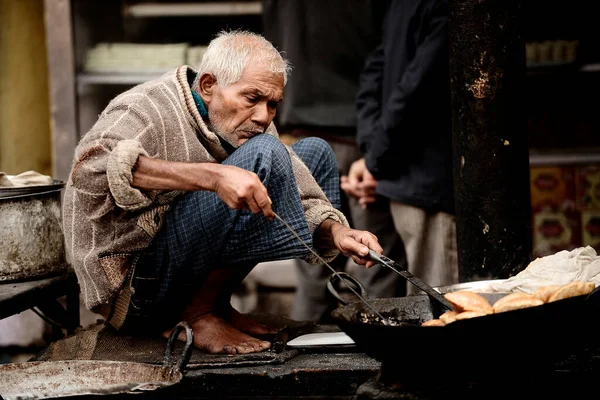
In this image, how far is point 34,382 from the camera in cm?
314

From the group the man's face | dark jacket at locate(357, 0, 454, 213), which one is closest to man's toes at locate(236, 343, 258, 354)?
the man's face

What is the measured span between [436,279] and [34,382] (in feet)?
7.08

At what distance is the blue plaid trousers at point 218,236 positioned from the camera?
3.19 meters

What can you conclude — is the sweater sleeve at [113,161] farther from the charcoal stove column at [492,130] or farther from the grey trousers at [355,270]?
the grey trousers at [355,270]

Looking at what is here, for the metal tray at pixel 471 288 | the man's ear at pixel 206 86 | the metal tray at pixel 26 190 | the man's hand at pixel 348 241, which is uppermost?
the man's ear at pixel 206 86

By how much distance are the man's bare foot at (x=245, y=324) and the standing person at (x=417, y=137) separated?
46.3 inches

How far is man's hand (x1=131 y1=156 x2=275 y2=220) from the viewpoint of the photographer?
9.37 feet

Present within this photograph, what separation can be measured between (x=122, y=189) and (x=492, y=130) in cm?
157

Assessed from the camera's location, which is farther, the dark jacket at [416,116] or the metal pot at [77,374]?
the dark jacket at [416,116]

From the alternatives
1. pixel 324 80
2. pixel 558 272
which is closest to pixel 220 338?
pixel 558 272

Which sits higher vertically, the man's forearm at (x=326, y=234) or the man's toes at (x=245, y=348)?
the man's forearm at (x=326, y=234)

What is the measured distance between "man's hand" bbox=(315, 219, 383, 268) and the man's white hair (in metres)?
0.65

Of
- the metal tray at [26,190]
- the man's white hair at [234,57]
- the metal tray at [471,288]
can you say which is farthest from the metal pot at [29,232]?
the metal tray at [471,288]

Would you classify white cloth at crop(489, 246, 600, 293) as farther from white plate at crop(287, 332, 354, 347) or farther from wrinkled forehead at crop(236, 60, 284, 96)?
wrinkled forehead at crop(236, 60, 284, 96)
